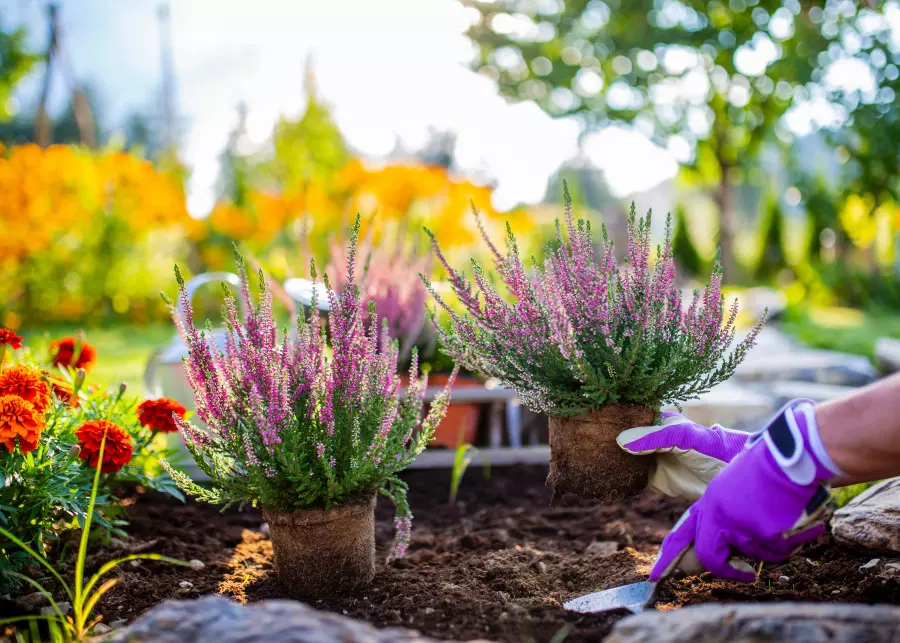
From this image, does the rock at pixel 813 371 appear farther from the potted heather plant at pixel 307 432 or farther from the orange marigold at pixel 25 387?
the orange marigold at pixel 25 387

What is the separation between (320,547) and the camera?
6.59ft

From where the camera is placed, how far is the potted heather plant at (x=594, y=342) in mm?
2016

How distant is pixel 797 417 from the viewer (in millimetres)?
1578

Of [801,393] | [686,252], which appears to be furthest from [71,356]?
[686,252]

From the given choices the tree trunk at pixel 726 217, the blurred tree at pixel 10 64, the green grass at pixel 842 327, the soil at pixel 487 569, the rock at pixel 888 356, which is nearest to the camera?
the soil at pixel 487 569

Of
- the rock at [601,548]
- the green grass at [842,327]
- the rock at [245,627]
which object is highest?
the rock at [245,627]

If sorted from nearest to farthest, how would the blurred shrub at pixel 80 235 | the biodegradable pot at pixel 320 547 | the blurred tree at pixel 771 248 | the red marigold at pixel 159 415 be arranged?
1. the biodegradable pot at pixel 320 547
2. the red marigold at pixel 159 415
3. the blurred shrub at pixel 80 235
4. the blurred tree at pixel 771 248

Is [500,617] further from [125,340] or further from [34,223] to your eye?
[34,223]

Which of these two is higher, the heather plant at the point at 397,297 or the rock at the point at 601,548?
the heather plant at the point at 397,297

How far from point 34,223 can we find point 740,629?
818 cm

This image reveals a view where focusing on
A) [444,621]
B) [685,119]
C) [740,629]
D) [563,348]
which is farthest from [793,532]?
[685,119]

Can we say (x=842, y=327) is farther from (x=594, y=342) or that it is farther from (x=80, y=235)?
(x=80, y=235)

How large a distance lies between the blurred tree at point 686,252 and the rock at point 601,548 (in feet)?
44.1

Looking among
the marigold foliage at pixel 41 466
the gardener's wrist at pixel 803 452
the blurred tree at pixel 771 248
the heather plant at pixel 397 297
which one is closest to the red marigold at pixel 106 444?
the marigold foliage at pixel 41 466
